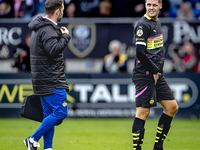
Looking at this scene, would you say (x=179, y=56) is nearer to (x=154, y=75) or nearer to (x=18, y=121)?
(x=18, y=121)

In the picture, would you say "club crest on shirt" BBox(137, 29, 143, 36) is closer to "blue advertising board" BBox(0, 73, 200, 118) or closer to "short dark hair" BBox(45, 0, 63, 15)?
"short dark hair" BBox(45, 0, 63, 15)

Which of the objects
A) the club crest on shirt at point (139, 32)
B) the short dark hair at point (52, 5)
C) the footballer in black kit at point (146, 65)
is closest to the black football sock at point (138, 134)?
the footballer in black kit at point (146, 65)

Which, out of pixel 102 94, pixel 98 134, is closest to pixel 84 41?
pixel 102 94

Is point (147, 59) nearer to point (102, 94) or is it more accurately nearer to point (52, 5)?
point (52, 5)

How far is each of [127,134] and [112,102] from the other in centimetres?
271

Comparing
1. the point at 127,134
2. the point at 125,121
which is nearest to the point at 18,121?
the point at 125,121

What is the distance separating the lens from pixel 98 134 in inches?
333

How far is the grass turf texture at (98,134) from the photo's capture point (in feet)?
22.3

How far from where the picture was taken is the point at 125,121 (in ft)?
35.1

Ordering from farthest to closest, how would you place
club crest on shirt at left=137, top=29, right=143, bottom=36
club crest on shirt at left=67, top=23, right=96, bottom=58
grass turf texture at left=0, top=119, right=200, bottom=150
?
club crest on shirt at left=67, top=23, right=96, bottom=58, grass turf texture at left=0, top=119, right=200, bottom=150, club crest on shirt at left=137, top=29, right=143, bottom=36

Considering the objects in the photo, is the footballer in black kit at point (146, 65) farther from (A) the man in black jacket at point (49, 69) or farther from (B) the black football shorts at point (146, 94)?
(A) the man in black jacket at point (49, 69)

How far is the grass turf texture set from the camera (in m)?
6.80

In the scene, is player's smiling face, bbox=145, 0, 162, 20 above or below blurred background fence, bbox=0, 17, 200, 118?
above

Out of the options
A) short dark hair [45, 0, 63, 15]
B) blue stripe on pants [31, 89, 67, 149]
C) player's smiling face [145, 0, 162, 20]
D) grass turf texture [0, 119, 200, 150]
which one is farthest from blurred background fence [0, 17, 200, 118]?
short dark hair [45, 0, 63, 15]
